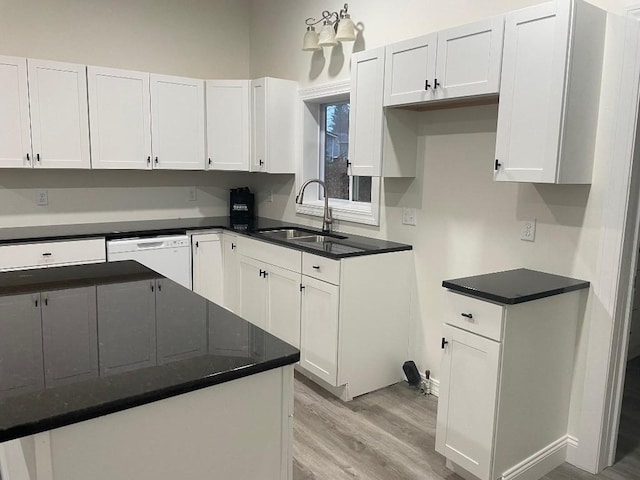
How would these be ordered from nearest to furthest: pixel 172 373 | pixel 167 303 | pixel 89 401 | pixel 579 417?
pixel 89 401 < pixel 172 373 < pixel 167 303 < pixel 579 417

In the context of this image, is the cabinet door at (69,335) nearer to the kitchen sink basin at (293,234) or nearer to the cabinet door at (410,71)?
the cabinet door at (410,71)

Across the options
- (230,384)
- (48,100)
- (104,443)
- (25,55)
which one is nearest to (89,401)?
(104,443)

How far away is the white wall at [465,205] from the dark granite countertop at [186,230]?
25 centimetres

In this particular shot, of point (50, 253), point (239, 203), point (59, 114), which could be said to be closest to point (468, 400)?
point (50, 253)

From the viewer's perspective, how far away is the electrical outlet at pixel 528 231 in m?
2.58

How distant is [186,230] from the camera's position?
13.3ft

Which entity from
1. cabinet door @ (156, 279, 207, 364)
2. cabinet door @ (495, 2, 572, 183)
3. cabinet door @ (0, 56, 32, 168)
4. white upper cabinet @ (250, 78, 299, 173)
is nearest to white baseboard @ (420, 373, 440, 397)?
cabinet door @ (495, 2, 572, 183)

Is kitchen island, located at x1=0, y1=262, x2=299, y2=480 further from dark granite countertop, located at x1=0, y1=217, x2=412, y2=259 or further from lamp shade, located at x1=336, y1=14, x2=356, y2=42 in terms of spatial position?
lamp shade, located at x1=336, y1=14, x2=356, y2=42

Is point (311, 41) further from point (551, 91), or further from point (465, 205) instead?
point (551, 91)

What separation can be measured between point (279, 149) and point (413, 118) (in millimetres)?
1401

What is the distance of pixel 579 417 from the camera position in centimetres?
245

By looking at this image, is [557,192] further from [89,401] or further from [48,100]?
[48,100]

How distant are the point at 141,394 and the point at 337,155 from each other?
3282 mm

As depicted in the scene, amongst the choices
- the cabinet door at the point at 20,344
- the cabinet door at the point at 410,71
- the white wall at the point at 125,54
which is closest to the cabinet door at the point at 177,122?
the white wall at the point at 125,54
